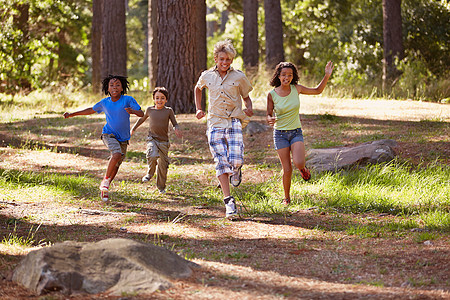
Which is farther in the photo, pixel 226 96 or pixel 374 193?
pixel 374 193

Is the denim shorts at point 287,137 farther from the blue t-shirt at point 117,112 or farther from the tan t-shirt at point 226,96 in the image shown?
the blue t-shirt at point 117,112

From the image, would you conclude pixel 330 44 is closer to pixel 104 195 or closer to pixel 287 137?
pixel 287 137

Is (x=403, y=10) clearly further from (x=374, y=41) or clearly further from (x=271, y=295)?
(x=271, y=295)

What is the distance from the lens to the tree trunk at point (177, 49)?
521 inches

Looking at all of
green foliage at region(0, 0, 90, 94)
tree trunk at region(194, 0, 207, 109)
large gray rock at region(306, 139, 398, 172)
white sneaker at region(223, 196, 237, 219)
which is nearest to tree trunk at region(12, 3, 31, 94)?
green foliage at region(0, 0, 90, 94)

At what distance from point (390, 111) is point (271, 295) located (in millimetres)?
10332

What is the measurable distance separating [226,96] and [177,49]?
21.5 ft

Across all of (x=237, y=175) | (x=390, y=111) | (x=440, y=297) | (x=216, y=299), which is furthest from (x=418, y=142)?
(x=216, y=299)

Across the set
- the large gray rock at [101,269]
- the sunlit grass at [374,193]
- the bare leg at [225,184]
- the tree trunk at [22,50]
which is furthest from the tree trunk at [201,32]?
the large gray rock at [101,269]

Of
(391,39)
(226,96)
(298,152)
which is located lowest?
(298,152)

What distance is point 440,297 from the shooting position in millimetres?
4199

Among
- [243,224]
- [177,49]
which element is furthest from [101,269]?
[177,49]

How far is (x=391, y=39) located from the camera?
1828cm

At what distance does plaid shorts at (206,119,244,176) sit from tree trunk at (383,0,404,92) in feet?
37.8
